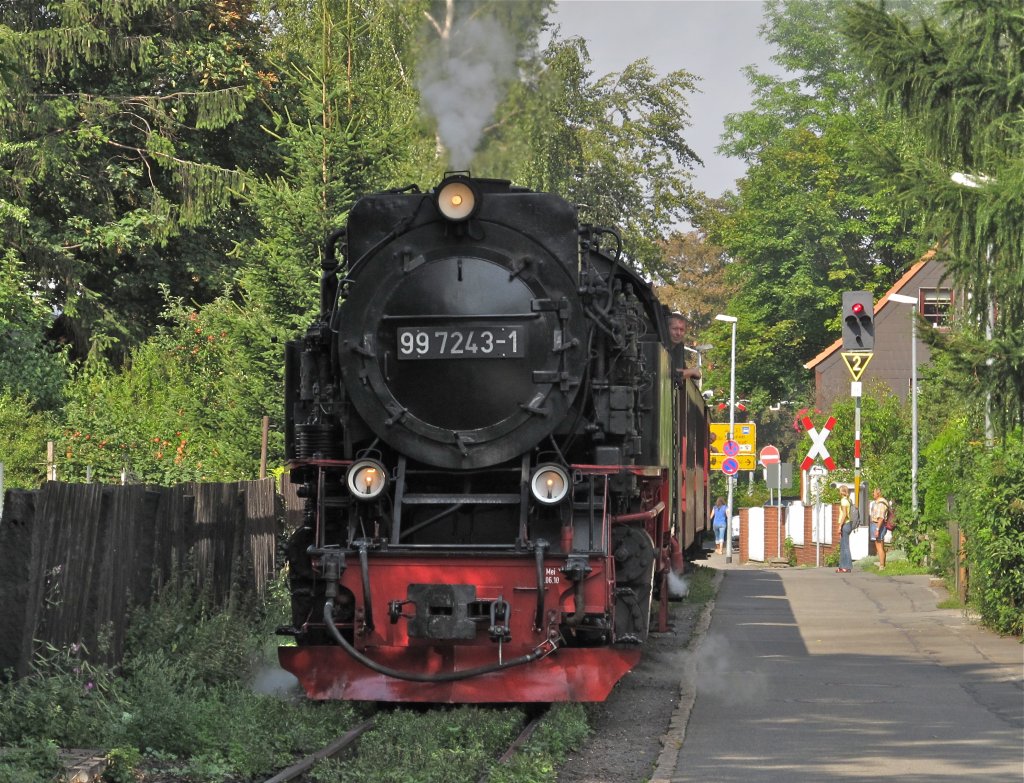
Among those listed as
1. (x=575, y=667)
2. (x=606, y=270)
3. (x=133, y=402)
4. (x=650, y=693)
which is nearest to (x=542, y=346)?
(x=606, y=270)

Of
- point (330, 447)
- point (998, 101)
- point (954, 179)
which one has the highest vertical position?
point (998, 101)

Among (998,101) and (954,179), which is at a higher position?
(998,101)

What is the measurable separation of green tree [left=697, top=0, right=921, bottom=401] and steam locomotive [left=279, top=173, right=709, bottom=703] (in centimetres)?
4158

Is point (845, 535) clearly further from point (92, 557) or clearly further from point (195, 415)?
point (92, 557)

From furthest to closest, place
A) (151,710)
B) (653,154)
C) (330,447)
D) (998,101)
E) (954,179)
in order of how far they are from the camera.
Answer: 1. (653,154)
2. (998,101)
3. (954,179)
4. (330,447)
5. (151,710)

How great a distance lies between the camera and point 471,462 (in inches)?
421

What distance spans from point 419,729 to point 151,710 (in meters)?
1.51

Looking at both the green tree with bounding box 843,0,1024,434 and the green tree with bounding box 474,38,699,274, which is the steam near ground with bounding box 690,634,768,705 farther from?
the green tree with bounding box 474,38,699,274

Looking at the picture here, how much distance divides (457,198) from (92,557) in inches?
131

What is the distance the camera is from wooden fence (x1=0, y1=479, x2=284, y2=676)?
9703mm

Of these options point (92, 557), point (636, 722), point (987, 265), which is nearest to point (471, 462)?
point (636, 722)

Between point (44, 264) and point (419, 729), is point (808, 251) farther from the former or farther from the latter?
point (419, 729)

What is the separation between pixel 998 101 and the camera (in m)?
17.6

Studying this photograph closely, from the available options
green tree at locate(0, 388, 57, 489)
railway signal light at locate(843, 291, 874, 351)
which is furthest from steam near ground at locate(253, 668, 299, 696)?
railway signal light at locate(843, 291, 874, 351)
